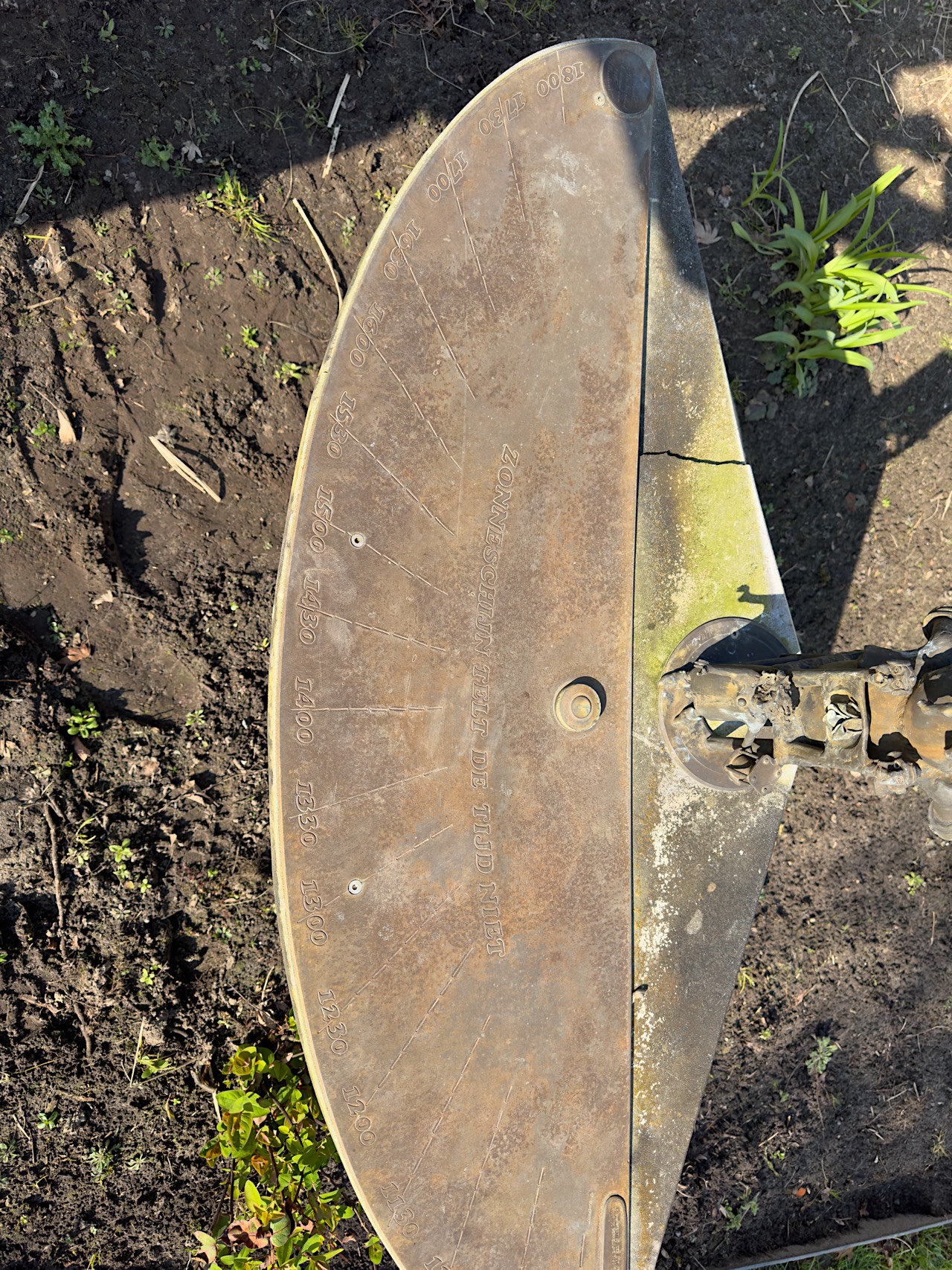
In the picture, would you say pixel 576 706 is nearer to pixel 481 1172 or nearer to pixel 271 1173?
pixel 481 1172

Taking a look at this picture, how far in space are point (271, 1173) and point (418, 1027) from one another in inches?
48.7

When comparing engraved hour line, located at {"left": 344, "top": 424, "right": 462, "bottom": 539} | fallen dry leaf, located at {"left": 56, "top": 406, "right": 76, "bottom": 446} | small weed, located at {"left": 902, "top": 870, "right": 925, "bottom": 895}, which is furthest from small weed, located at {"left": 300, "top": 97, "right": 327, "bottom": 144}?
small weed, located at {"left": 902, "top": 870, "right": 925, "bottom": 895}

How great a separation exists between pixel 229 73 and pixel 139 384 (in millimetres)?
1218

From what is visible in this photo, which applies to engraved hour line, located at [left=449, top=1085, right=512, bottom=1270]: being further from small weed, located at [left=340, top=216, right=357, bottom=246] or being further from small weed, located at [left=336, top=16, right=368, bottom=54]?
small weed, located at [left=336, top=16, right=368, bottom=54]

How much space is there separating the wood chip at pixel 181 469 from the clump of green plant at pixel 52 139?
3.31ft

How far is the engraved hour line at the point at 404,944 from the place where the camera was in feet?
6.88

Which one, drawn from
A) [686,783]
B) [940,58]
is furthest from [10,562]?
[940,58]

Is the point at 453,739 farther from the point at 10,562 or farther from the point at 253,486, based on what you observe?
the point at 10,562

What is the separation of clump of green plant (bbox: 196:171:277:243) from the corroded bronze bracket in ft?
7.53

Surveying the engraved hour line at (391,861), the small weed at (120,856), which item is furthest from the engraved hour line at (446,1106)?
the small weed at (120,856)

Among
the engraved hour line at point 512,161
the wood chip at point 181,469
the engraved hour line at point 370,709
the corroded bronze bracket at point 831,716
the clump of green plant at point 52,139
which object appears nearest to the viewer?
the corroded bronze bracket at point 831,716

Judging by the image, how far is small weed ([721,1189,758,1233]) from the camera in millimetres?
3350

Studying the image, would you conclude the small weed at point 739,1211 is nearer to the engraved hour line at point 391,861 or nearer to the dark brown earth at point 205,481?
the dark brown earth at point 205,481

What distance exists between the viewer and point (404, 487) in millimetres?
2150
